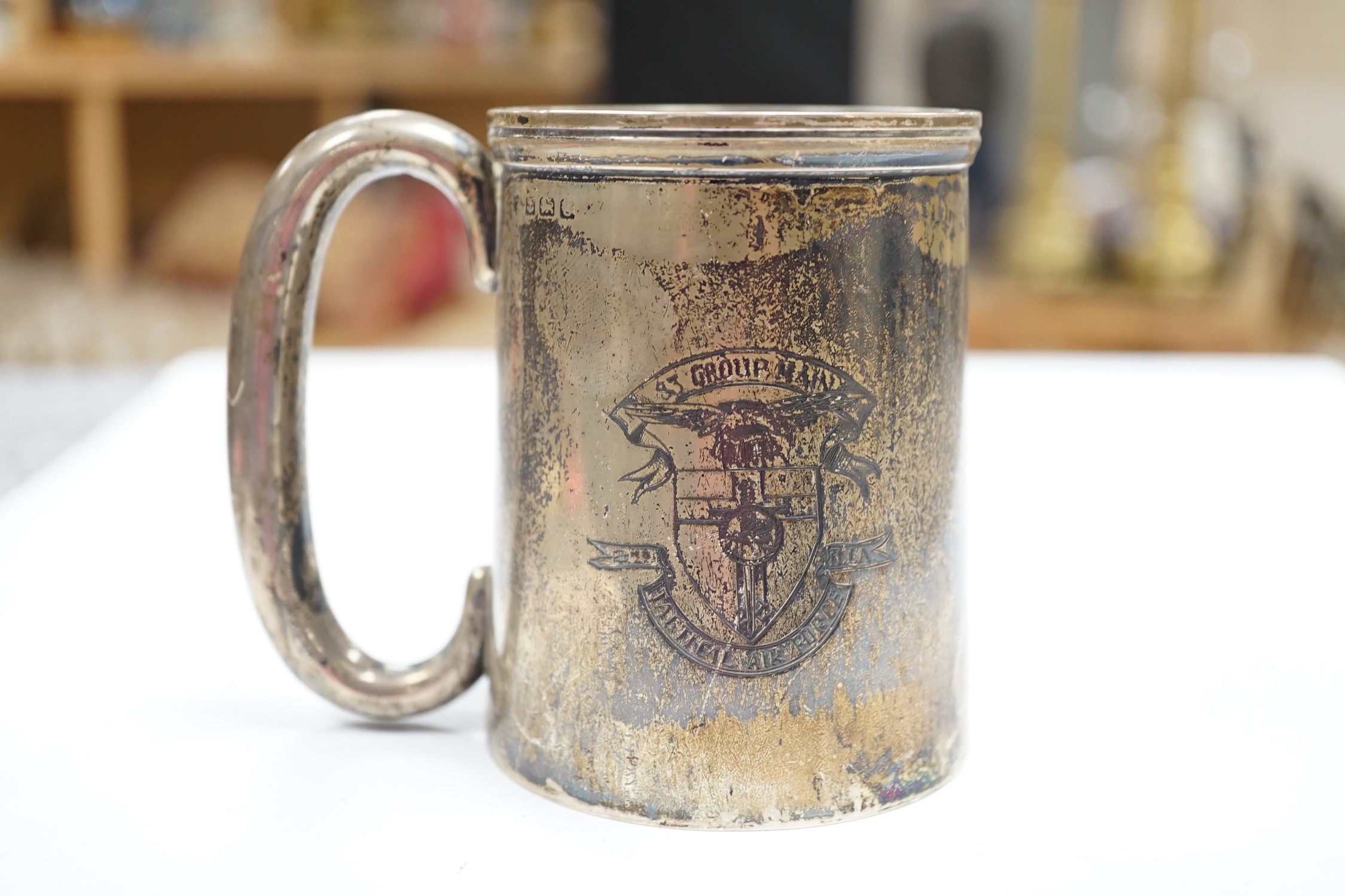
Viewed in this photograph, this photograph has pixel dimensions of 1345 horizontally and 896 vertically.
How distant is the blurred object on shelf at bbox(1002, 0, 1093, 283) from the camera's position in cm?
233

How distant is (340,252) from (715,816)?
1529 mm

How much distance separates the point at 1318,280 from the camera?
233 cm

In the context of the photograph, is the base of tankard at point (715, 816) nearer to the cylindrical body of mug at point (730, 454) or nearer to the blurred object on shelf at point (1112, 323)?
the cylindrical body of mug at point (730, 454)

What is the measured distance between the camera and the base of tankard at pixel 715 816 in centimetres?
50

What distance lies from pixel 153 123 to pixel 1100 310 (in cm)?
151

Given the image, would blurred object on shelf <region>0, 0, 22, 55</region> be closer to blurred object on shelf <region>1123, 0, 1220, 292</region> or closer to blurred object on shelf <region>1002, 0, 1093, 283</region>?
blurred object on shelf <region>1002, 0, 1093, 283</region>

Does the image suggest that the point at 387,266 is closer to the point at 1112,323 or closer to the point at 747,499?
the point at 1112,323

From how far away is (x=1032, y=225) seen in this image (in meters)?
2.36

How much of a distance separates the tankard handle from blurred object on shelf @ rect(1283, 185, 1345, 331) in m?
2.12

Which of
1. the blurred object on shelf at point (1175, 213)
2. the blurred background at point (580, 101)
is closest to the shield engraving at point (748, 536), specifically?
the blurred background at point (580, 101)

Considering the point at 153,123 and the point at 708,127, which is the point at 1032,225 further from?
the point at 708,127

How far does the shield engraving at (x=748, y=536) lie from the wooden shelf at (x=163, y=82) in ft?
4.97

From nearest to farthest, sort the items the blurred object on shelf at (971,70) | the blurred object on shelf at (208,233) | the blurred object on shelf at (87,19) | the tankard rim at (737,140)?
the tankard rim at (737,140) → the blurred object on shelf at (87,19) → the blurred object on shelf at (208,233) → the blurred object on shelf at (971,70)

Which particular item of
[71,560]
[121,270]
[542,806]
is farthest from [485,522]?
[121,270]
